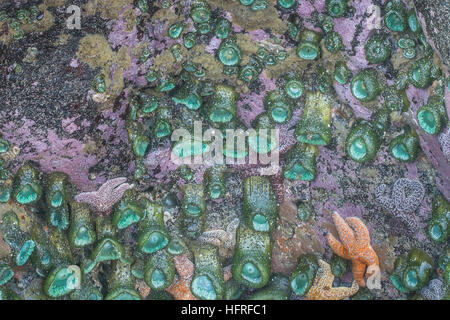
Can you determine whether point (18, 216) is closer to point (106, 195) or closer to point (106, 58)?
point (106, 195)

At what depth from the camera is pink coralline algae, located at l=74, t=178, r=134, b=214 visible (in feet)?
11.7

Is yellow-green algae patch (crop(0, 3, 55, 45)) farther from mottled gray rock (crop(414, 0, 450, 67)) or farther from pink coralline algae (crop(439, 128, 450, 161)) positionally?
pink coralline algae (crop(439, 128, 450, 161))

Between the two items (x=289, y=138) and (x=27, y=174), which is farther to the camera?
(x=289, y=138)

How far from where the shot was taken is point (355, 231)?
353cm

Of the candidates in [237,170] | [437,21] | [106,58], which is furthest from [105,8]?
[437,21]

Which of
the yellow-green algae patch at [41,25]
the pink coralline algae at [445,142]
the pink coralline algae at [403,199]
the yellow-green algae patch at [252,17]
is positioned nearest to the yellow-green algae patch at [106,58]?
the yellow-green algae patch at [41,25]

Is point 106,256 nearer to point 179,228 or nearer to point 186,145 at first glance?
point 179,228

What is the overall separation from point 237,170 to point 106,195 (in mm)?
1066

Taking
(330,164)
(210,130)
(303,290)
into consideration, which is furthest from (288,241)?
(210,130)

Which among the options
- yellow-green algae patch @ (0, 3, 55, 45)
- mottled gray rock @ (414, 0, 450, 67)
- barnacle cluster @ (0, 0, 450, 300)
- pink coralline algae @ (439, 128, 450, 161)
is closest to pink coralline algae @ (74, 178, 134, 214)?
barnacle cluster @ (0, 0, 450, 300)

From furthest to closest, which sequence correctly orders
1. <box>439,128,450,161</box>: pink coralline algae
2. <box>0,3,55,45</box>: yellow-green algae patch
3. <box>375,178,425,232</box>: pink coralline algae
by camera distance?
1. <box>375,178,425,232</box>: pink coralline algae
2. <box>439,128,450,161</box>: pink coralline algae
3. <box>0,3,55,45</box>: yellow-green algae patch

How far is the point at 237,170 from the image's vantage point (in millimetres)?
3773

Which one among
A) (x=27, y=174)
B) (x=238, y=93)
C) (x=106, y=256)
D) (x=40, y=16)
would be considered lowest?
(x=106, y=256)

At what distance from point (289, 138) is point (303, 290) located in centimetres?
120
